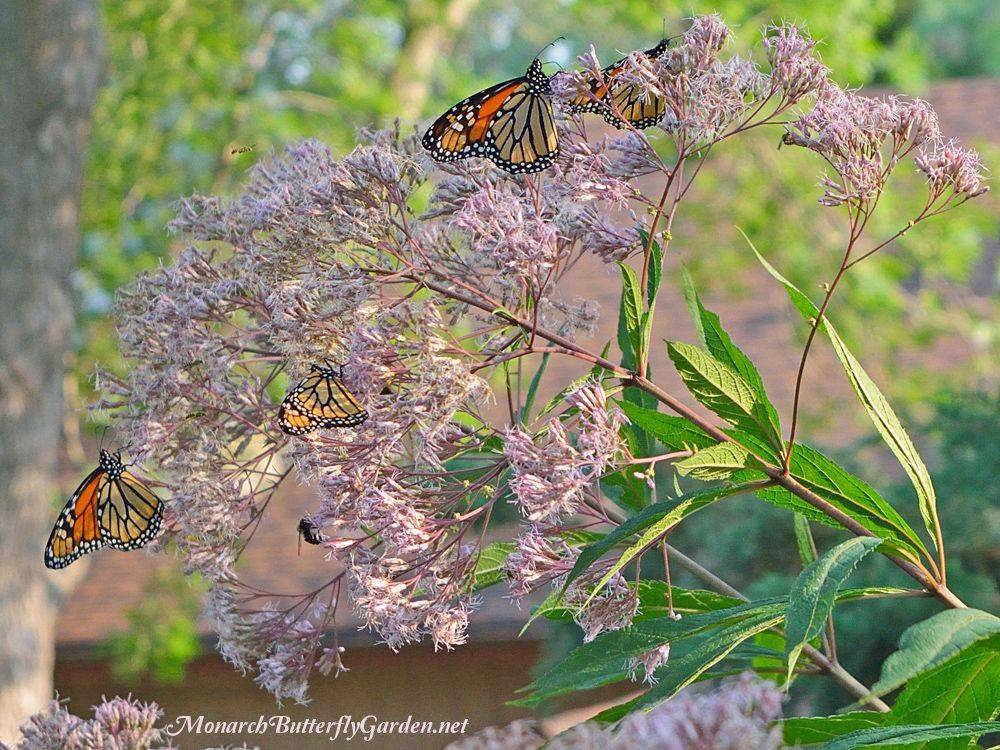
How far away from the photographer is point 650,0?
1042 cm

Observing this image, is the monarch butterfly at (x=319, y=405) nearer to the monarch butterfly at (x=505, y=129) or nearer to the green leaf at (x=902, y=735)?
the monarch butterfly at (x=505, y=129)

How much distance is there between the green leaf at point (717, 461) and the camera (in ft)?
4.58

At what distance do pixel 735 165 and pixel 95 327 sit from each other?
5821mm

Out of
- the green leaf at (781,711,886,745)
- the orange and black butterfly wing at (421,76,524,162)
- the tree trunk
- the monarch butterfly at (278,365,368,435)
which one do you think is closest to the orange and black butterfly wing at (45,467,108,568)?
the monarch butterfly at (278,365,368,435)

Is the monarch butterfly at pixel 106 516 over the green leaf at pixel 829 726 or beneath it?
over

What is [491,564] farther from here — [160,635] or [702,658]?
[160,635]

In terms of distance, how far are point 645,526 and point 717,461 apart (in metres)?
0.12

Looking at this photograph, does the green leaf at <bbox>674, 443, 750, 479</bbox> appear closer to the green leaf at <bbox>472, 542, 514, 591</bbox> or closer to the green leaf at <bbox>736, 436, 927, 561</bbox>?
the green leaf at <bbox>736, 436, 927, 561</bbox>

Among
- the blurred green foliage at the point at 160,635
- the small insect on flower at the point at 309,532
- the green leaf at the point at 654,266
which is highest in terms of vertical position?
the blurred green foliage at the point at 160,635

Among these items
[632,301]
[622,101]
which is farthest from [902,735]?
[622,101]

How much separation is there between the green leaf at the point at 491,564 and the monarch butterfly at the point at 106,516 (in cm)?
52

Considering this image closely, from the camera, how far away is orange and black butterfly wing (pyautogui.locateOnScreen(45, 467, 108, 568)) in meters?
2.49

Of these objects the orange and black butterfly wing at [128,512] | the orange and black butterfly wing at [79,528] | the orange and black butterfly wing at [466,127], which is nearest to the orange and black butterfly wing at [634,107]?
the orange and black butterfly wing at [466,127]

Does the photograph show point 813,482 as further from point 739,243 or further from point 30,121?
point 739,243
